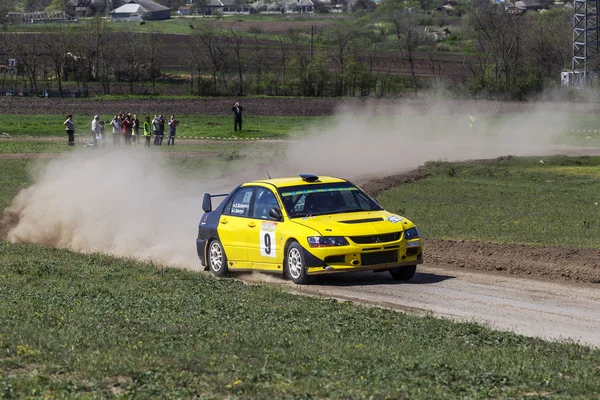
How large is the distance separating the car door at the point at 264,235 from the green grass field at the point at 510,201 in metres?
5.10

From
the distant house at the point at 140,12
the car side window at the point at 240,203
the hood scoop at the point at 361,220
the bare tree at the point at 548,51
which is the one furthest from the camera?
the distant house at the point at 140,12

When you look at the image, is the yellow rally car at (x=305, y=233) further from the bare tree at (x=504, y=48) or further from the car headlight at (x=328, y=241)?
the bare tree at (x=504, y=48)

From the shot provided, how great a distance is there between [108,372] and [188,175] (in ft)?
88.4

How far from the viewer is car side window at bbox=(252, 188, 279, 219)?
52.1 feet

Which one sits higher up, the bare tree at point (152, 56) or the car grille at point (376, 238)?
the bare tree at point (152, 56)

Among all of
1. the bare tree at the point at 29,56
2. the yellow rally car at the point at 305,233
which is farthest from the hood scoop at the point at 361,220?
the bare tree at the point at 29,56

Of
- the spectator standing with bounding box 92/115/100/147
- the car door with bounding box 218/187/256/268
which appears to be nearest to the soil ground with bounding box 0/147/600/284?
the car door with bounding box 218/187/256/268

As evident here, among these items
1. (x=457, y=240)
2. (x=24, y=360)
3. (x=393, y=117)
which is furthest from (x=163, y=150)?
(x=24, y=360)

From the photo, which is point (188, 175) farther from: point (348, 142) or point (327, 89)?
point (327, 89)

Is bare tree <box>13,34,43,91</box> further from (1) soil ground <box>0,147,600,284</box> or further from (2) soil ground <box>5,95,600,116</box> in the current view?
(1) soil ground <box>0,147,600,284</box>

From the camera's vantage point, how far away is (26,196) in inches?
1000

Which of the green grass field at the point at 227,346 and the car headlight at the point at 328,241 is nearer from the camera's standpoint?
the green grass field at the point at 227,346

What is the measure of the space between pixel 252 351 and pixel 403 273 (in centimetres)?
653

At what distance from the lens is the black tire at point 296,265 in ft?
48.5
